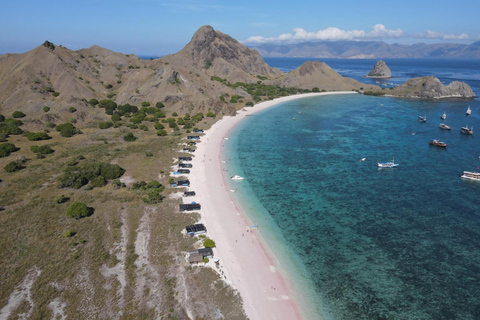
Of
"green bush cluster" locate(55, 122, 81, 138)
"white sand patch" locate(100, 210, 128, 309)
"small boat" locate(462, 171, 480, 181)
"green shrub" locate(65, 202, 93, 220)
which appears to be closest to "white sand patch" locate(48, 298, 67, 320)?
"white sand patch" locate(100, 210, 128, 309)

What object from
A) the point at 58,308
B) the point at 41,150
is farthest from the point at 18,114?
the point at 58,308

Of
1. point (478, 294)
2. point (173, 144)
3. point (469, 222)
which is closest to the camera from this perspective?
point (478, 294)

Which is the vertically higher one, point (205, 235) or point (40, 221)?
point (40, 221)

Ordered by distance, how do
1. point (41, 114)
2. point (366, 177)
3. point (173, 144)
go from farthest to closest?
point (41, 114)
point (173, 144)
point (366, 177)

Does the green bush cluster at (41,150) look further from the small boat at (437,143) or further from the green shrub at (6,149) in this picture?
the small boat at (437,143)

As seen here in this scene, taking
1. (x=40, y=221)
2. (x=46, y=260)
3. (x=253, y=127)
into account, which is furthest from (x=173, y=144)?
(x=46, y=260)

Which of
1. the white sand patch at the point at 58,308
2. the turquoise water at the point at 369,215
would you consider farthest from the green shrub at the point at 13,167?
the turquoise water at the point at 369,215

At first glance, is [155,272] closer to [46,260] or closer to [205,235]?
[205,235]
